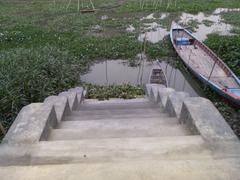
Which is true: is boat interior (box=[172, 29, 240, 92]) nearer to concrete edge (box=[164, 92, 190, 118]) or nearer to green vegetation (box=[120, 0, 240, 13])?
concrete edge (box=[164, 92, 190, 118])

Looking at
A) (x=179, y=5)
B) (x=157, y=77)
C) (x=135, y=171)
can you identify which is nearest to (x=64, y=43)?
(x=157, y=77)

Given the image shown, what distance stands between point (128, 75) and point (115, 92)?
5.83 ft

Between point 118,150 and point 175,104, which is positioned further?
point 175,104

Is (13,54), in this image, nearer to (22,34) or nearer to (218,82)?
(22,34)

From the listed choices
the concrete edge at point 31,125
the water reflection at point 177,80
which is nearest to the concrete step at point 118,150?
the concrete edge at point 31,125

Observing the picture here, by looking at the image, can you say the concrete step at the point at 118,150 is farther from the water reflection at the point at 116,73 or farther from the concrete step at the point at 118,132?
the water reflection at the point at 116,73

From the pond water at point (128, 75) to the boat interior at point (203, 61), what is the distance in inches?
20.0

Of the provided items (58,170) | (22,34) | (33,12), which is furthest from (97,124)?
(33,12)

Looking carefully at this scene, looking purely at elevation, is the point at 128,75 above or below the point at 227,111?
below

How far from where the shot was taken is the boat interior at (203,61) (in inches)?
326

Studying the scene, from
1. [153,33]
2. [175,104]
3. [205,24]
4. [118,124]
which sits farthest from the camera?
[205,24]

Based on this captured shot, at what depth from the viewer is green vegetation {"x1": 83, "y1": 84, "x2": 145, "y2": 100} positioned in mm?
8091

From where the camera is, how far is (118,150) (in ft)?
7.52

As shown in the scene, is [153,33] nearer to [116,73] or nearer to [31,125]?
[116,73]
